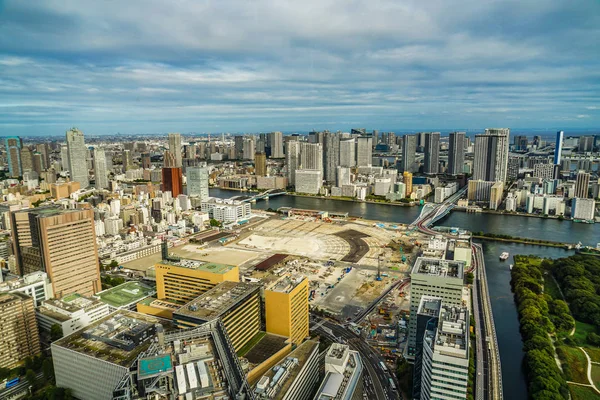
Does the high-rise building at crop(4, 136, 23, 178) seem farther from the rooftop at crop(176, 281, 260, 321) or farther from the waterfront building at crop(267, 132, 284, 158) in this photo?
the rooftop at crop(176, 281, 260, 321)

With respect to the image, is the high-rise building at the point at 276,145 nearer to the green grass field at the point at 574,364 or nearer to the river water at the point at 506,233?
the river water at the point at 506,233

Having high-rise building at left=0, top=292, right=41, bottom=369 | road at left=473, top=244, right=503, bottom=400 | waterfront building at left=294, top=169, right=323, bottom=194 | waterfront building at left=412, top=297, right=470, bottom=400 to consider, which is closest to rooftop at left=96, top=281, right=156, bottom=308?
high-rise building at left=0, top=292, right=41, bottom=369

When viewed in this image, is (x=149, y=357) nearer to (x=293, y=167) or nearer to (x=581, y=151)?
(x=293, y=167)

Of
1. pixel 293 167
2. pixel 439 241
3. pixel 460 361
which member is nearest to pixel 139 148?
pixel 293 167

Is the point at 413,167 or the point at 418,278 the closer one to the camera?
the point at 418,278

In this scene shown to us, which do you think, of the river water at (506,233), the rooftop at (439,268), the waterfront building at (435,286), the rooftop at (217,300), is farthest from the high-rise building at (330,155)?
the rooftop at (217,300)

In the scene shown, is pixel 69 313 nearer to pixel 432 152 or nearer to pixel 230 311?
pixel 230 311
